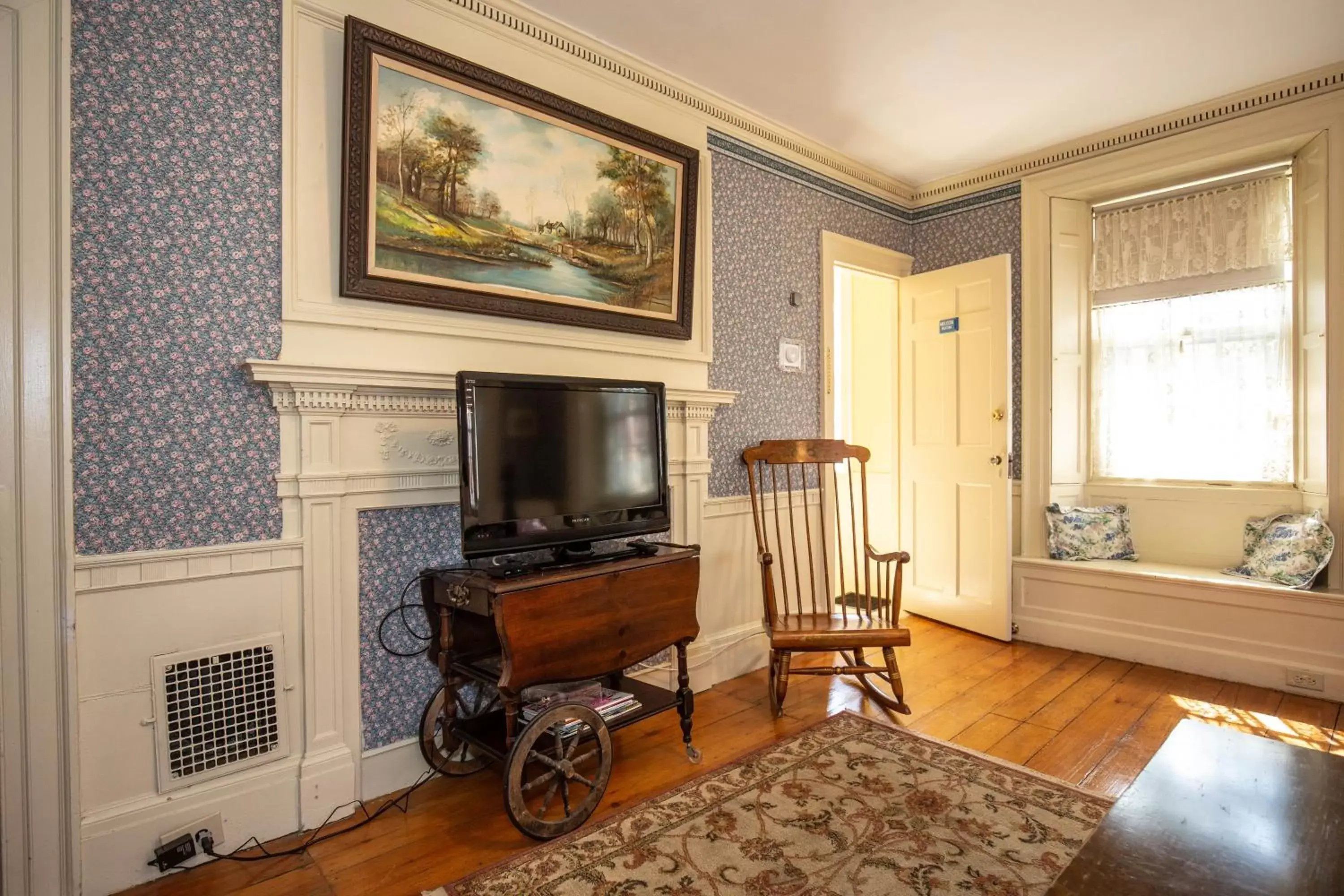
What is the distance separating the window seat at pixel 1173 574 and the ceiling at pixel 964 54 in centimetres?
229

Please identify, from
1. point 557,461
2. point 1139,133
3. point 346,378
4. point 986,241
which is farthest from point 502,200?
point 1139,133

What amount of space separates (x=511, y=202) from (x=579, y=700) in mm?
1701

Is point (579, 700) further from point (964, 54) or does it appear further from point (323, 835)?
point (964, 54)

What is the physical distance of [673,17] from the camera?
2.55m

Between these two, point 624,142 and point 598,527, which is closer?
point 598,527

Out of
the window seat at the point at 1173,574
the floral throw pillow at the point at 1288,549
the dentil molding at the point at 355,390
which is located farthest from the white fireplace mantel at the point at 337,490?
the floral throw pillow at the point at 1288,549

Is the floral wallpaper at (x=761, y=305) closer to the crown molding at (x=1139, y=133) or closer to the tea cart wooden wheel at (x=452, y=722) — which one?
the crown molding at (x=1139, y=133)

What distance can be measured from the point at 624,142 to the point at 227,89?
134 centimetres

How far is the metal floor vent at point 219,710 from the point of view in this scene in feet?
5.99

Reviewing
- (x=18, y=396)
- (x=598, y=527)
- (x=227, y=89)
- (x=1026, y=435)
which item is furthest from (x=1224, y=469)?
(x=18, y=396)

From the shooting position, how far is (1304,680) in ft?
9.81

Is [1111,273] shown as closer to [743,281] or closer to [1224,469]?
[1224,469]

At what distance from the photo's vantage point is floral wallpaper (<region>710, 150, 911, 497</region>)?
3248mm

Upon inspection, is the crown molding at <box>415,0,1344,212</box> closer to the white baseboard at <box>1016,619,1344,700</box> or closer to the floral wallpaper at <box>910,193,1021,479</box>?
the floral wallpaper at <box>910,193,1021,479</box>
